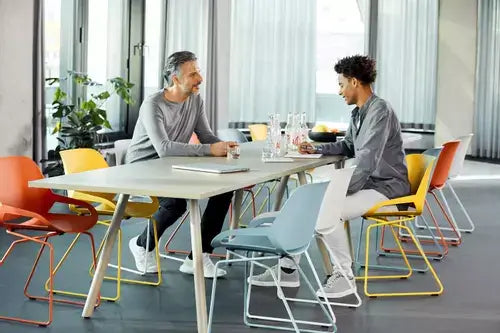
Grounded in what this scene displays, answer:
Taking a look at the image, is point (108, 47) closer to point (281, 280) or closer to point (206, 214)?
point (206, 214)

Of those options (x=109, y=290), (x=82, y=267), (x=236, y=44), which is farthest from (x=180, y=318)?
(x=236, y=44)

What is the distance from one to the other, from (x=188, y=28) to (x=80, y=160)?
5506 millimetres

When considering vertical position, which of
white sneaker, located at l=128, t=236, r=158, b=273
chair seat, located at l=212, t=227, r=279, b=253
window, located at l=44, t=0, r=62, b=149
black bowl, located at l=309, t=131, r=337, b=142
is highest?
window, located at l=44, t=0, r=62, b=149

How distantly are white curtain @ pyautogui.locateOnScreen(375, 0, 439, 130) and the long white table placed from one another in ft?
23.4

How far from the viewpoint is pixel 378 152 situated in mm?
4879

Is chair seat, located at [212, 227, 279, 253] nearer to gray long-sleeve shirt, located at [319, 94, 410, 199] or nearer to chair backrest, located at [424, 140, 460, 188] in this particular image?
Result: gray long-sleeve shirt, located at [319, 94, 410, 199]

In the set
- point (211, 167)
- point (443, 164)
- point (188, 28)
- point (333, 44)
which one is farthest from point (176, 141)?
point (333, 44)

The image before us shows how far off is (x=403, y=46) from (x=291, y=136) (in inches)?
264

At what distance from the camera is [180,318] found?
14.0 ft

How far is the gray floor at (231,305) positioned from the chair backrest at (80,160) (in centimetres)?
61

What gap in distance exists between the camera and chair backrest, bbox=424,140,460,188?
5902 mm

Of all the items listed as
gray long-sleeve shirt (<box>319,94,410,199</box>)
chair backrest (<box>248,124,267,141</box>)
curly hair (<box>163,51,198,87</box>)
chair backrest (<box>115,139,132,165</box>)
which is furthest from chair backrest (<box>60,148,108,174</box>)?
chair backrest (<box>115,139,132,165</box>)

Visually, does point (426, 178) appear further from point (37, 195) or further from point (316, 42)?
point (316, 42)

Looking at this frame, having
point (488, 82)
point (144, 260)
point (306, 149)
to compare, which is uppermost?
point (488, 82)
